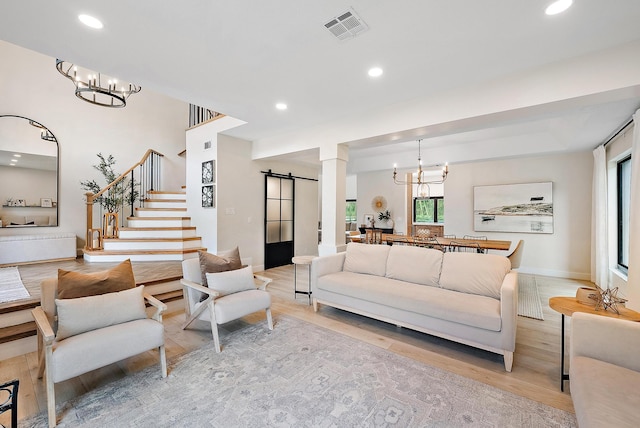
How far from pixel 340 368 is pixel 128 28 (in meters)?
3.31

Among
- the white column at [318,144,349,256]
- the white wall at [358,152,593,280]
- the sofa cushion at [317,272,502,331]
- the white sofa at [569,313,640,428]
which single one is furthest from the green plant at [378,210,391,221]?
the white sofa at [569,313,640,428]

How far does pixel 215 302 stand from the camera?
2734mm

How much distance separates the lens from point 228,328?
3.13m

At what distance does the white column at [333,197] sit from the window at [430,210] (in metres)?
4.95

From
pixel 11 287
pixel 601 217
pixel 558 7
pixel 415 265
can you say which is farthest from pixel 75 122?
pixel 601 217

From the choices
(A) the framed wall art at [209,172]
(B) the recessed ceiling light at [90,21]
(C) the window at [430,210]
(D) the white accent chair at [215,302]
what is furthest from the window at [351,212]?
(B) the recessed ceiling light at [90,21]

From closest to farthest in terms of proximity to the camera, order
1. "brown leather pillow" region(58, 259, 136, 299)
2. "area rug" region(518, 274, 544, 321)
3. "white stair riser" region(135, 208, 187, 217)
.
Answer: "brown leather pillow" region(58, 259, 136, 299)
"area rug" region(518, 274, 544, 321)
"white stair riser" region(135, 208, 187, 217)

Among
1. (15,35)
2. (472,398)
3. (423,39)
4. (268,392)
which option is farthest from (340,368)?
(15,35)

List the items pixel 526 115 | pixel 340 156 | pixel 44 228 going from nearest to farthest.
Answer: pixel 526 115, pixel 340 156, pixel 44 228

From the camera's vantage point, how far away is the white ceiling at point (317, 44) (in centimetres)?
197

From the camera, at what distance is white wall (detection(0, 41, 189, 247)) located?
207 inches

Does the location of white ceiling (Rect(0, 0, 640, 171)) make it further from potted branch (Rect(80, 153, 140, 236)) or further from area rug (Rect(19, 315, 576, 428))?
potted branch (Rect(80, 153, 140, 236))

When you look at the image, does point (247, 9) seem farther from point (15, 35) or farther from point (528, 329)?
point (528, 329)

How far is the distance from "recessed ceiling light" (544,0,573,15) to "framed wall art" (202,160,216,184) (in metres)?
4.90
